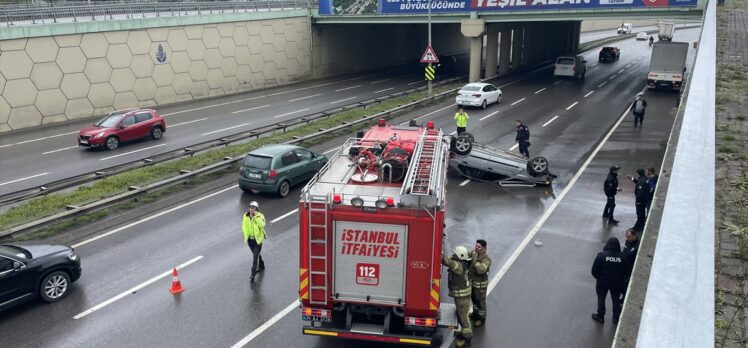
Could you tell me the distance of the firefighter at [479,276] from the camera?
9.52 metres

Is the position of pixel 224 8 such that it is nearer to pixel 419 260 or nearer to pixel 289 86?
pixel 289 86

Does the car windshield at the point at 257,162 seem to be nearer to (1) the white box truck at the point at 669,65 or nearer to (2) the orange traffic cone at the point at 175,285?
(2) the orange traffic cone at the point at 175,285

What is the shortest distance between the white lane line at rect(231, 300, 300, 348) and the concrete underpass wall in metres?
40.0

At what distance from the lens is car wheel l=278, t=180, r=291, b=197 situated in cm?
1767

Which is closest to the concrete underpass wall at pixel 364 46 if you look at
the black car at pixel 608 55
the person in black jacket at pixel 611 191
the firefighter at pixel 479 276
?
the black car at pixel 608 55

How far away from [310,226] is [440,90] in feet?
103

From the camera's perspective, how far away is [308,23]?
47.8m

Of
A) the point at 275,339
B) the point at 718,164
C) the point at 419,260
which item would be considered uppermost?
the point at 718,164

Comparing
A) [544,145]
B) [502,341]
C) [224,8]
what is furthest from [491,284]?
[224,8]

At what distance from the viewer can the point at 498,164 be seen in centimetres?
1905

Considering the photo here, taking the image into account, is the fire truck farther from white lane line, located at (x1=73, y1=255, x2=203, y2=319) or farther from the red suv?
the red suv

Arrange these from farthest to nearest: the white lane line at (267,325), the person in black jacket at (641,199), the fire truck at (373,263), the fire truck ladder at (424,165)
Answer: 1. the person in black jacket at (641,199)
2. the white lane line at (267,325)
3. the fire truck ladder at (424,165)
4. the fire truck at (373,263)

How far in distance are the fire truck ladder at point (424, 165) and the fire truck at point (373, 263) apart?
82 mm

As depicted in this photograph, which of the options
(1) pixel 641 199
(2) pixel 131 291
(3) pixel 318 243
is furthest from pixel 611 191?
(2) pixel 131 291
